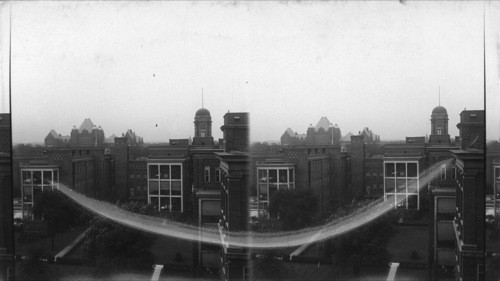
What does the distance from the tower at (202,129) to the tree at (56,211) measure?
1.07 metres

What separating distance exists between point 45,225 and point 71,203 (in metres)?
0.28

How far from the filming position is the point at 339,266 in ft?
10.2

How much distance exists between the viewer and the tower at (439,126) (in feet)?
9.87

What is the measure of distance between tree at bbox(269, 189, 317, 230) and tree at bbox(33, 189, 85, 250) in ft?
4.95

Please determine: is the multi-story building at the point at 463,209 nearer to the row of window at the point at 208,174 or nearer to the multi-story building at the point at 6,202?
the row of window at the point at 208,174

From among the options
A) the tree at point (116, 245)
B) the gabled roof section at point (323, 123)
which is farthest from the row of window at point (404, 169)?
the tree at point (116, 245)

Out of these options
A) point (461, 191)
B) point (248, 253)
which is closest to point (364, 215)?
point (461, 191)

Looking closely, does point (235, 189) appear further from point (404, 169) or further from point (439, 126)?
point (439, 126)

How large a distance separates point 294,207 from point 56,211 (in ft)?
6.09

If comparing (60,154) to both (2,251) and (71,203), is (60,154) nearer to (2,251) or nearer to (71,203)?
(71,203)

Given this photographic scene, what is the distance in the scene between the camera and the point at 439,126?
9.93 feet

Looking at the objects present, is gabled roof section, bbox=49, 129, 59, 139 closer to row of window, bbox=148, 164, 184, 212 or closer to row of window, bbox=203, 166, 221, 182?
row of window, bbox=148, 164, 184, 212

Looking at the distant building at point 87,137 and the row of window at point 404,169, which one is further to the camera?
the distant building at point 87,137

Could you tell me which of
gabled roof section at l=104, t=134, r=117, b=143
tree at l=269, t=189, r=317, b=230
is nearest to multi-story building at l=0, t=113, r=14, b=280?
gabled roof section at l=104, t=134, r=117, b=143
